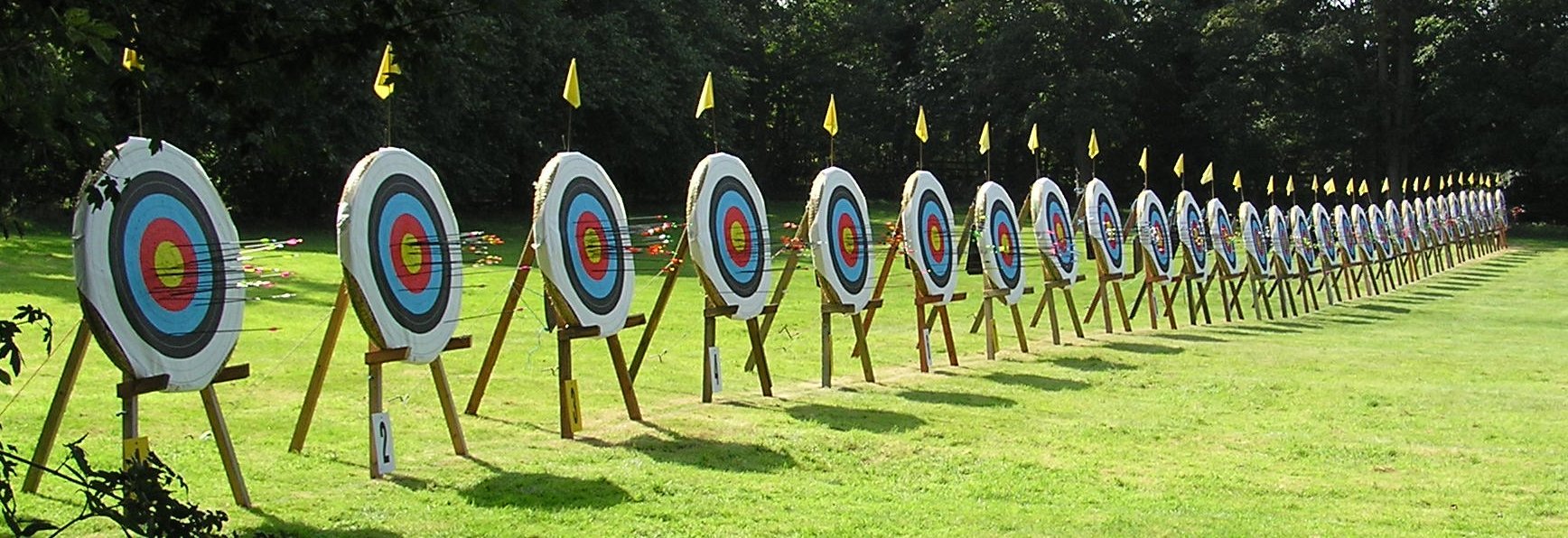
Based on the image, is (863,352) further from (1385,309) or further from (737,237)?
(1385,309)

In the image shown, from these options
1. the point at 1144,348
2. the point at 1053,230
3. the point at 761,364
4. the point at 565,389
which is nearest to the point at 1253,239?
the point at 1053,230

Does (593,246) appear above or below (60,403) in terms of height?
above

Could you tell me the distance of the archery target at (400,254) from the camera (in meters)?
7.48

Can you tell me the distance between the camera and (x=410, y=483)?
717 cm

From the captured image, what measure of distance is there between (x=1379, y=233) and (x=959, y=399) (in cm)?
2013

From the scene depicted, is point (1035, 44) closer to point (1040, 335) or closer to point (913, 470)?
point (1040, 335)

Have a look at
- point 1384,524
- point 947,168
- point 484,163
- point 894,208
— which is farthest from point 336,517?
point 947,168

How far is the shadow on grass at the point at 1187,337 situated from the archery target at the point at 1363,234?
420 inches

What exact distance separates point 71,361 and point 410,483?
157 cm

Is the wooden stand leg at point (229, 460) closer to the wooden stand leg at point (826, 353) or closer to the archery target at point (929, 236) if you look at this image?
the wooden stand leg at point (826, 353)

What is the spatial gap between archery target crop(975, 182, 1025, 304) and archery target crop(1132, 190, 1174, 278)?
10.4ft

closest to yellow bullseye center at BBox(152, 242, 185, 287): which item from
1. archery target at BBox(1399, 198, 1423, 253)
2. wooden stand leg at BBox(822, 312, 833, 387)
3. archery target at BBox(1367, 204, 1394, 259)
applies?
wooden stand leg at BBox(822, 312, 833, 387)

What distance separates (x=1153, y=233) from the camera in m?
17.8

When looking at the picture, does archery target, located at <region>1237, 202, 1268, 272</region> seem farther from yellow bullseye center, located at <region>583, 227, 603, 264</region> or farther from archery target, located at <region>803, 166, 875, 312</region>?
yellow bullseye center, located at <region>583, 227, 603, 264</region>
